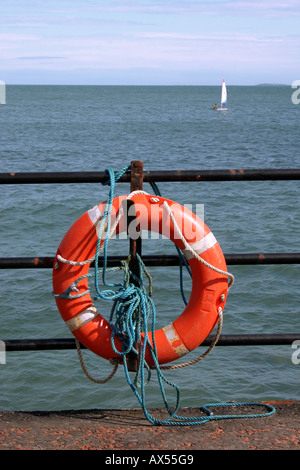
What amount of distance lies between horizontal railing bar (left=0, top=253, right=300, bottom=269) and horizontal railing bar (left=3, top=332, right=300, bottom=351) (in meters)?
0.29

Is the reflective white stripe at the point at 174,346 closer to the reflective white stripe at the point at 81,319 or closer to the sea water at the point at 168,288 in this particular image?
the reflective white stripe at the point at 81,319

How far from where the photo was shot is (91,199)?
15.4m

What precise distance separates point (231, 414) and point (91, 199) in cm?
1326

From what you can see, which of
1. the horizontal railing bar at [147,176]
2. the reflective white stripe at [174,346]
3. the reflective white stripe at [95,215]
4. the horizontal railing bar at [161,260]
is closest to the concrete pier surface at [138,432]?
the reflective white stripe at [174,346]

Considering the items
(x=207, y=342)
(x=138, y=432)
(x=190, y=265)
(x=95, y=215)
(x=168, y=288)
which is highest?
(x=95, y=215)

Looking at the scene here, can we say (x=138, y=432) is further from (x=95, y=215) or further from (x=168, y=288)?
(x=168, y=288)

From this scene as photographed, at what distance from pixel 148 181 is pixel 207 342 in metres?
0.67

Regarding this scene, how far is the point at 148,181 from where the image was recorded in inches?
95.8

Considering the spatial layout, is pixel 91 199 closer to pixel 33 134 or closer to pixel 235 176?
pixel 235 176

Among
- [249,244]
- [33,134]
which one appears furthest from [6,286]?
[33,134]

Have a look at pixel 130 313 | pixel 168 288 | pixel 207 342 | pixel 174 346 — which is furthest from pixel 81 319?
pixel 168 288

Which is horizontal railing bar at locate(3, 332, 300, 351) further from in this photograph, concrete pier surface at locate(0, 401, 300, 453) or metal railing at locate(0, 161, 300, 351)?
concrete pier surface at locate(0, 401, 300, 453)

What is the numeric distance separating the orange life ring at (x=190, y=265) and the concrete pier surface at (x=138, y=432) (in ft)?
0.81

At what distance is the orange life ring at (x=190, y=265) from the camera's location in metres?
2.35
